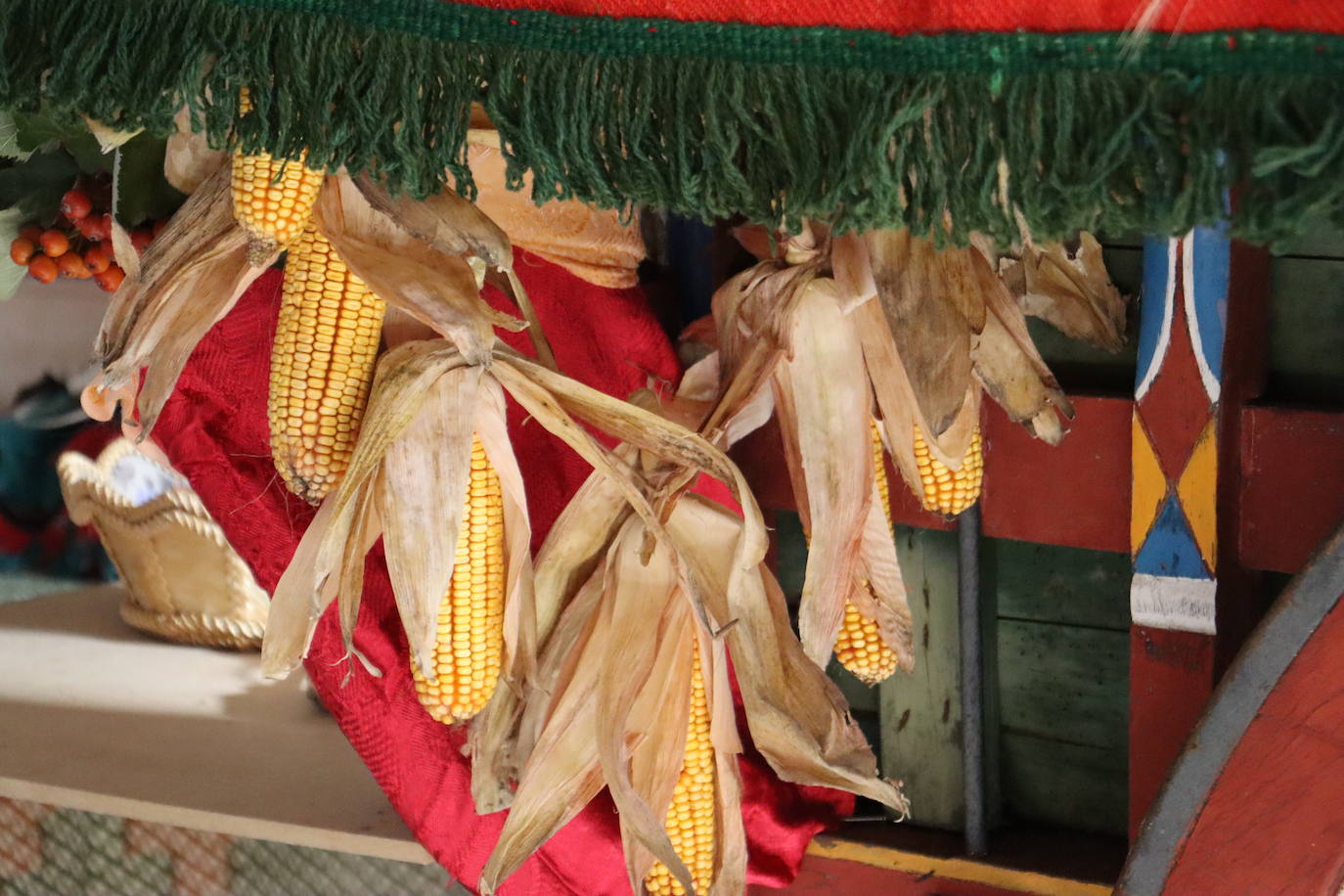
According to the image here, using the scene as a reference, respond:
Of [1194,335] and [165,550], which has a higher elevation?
[1194,335]

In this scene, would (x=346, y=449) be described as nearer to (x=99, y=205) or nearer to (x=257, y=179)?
(x=257, y=179)

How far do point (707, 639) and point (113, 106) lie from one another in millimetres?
463

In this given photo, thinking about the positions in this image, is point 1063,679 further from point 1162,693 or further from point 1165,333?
point 1165,333

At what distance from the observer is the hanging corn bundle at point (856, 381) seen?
2.30 feet

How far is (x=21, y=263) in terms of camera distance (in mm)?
981

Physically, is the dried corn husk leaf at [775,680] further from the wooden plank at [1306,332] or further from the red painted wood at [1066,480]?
the wooden plank at [1306,332]

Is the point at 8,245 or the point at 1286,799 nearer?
the point at 1286,799

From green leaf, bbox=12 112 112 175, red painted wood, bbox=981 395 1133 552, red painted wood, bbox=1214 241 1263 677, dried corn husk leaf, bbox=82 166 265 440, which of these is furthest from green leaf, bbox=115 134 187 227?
red painted wood, bbox=1214 241 1263 677

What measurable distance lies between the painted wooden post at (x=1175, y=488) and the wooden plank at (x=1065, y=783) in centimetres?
14

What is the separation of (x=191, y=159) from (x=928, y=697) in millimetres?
718

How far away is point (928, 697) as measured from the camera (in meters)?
1.01

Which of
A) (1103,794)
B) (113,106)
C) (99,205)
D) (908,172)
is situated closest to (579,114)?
(908,172)

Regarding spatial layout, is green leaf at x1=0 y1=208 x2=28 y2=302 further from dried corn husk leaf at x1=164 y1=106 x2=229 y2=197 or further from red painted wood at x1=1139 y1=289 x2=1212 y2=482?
red painted wood at x1=1139 y1=289 x2=1212 y2=482

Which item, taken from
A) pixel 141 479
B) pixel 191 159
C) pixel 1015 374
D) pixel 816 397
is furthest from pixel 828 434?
pixel 141 479
